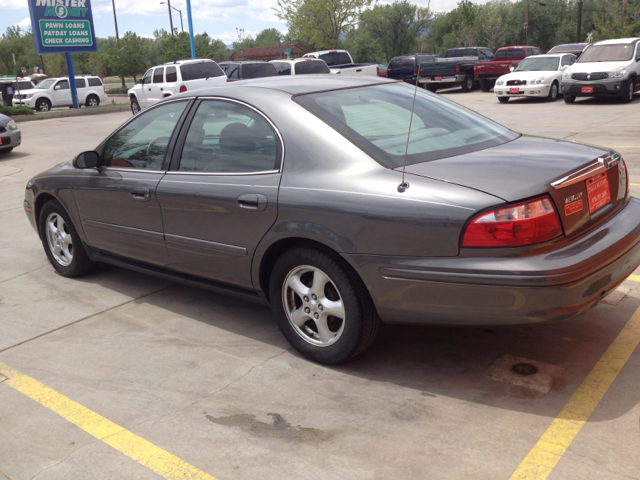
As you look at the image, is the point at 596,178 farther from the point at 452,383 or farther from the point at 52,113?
the point at 52,113

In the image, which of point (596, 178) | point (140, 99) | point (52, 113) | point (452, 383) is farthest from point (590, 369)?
point (52, 113)

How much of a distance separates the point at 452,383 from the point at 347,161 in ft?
4.27

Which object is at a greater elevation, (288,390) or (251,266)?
(251,266)

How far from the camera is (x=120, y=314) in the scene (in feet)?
15.3

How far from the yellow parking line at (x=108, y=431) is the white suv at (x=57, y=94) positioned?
99.2ft

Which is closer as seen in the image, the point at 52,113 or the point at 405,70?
the point at 52,113

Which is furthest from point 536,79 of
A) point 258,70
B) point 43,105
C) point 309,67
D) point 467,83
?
point 43,105

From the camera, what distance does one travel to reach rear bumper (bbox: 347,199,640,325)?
2852 mm

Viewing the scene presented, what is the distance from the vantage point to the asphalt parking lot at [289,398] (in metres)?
2.76

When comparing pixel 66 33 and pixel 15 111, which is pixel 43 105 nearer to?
pixel 66 33

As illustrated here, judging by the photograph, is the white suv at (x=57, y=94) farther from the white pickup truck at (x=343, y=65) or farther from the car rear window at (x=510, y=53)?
the car rear window at (x=510, y=53)

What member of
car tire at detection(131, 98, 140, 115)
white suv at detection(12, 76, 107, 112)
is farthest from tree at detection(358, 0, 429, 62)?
car tire at detection(131, 98, 140, 115)

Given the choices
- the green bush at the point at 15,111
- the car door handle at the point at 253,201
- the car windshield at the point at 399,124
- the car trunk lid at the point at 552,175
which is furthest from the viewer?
the green bush at the point at 15,111

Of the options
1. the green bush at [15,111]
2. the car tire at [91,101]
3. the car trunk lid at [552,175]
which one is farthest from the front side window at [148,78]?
the car trunk lid at [552,175]
